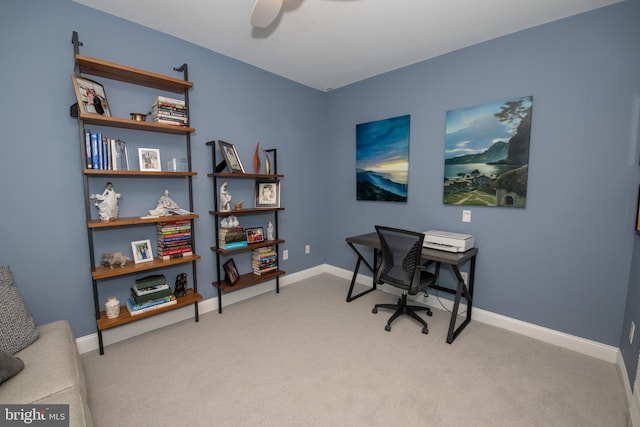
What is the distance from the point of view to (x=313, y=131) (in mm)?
3807

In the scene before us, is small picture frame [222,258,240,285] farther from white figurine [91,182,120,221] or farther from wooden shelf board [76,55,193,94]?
wooden shelf board [76,55,193,94]

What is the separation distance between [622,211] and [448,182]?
124 cm

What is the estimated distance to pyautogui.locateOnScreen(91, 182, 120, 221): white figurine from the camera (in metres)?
2.10

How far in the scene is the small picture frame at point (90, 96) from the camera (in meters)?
1.89

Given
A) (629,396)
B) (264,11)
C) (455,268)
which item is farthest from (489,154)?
(264,11)

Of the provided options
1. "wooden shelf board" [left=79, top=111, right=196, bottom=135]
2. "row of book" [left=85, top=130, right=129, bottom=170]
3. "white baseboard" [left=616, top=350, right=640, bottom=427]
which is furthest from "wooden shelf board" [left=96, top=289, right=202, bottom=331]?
"white baseboard" [left=616, top=350, right=640, bottom=427]

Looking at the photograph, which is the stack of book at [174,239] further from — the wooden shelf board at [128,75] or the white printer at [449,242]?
the white printer at [449,242]

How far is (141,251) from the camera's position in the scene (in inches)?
93.4

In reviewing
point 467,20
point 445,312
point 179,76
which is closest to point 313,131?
A: point 179,76

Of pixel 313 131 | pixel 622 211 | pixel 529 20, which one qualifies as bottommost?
pixel 622 211

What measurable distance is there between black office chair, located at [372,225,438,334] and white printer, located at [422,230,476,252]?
0.25 m

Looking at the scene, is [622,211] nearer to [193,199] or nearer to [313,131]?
[313,131]

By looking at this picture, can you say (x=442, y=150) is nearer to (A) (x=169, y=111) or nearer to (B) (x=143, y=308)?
(A) (x=169, y=111)

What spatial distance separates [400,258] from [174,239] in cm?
201
